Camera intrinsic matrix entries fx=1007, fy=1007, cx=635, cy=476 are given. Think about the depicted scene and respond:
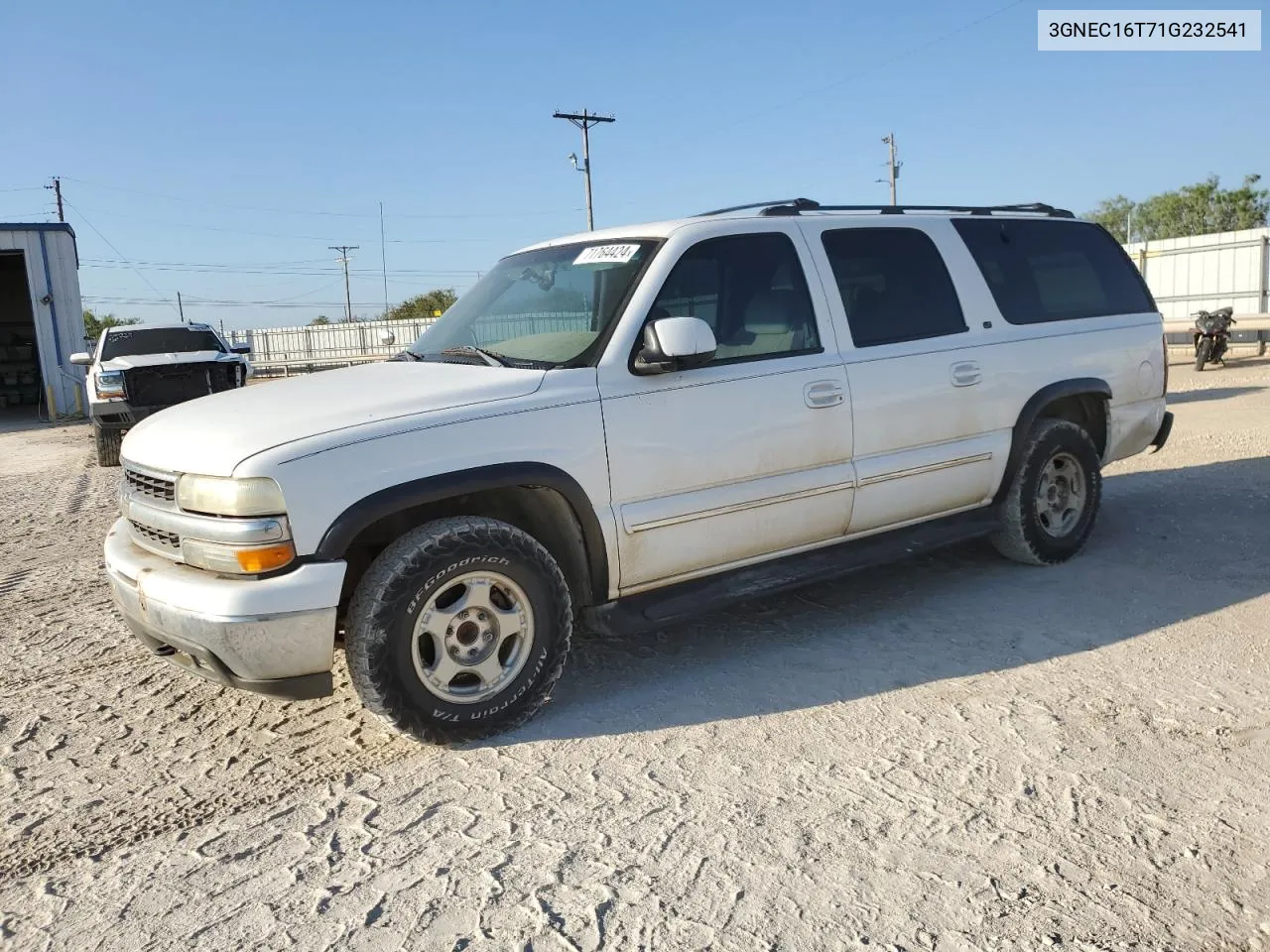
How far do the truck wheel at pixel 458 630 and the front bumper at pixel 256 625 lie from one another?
138mm

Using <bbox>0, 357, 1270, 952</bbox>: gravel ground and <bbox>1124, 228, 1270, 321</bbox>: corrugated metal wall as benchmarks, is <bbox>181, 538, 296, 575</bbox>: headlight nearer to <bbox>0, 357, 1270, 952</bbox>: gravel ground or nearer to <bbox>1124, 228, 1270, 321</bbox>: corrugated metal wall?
<bbox>0, 357, 1270, 952</bbox>: gravel ground

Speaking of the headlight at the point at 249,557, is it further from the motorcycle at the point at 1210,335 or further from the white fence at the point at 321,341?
the white fence at the point at 321,341

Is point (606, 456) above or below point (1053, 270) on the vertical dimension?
below

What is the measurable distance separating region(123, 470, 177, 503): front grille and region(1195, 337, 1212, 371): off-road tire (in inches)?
679

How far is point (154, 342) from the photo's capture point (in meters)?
13.3

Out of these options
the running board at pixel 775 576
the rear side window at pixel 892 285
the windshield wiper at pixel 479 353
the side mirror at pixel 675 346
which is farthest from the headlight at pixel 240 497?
the rear side window at pixel 892 285

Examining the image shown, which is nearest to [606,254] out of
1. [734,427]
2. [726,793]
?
[734,427]

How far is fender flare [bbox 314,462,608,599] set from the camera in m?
3.29

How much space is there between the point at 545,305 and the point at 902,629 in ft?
7.23

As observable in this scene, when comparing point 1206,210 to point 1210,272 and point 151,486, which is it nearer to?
point 1210,272

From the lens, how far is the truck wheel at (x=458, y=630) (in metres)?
3.39

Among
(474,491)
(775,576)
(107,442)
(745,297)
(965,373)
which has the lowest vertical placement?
(107,442)

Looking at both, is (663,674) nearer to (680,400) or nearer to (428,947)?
(680,400)

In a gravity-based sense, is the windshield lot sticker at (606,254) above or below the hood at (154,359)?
above
